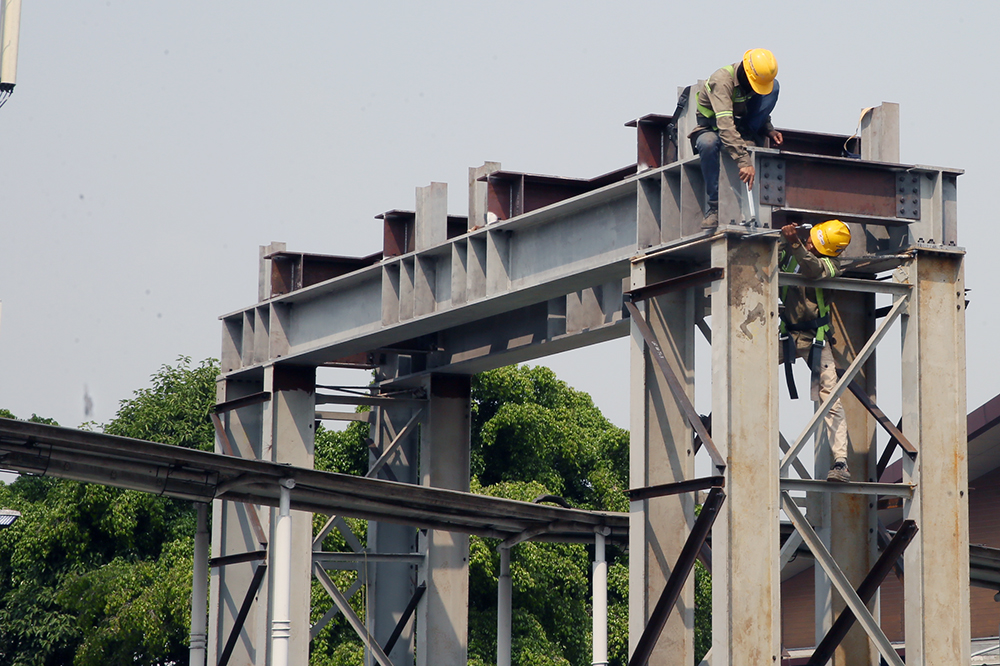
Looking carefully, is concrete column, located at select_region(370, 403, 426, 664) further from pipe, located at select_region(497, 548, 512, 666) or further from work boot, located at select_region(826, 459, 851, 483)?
work boot, located at select_region(826, 459, 851, 483)

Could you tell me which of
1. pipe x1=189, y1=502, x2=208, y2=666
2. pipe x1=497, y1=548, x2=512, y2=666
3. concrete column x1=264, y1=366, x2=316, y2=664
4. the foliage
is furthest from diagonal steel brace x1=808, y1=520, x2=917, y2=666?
the foliage

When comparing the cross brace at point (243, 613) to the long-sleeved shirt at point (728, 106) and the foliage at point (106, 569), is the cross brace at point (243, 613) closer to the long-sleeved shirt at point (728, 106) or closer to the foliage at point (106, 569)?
the long-sleeved shirt at point (728, 106)

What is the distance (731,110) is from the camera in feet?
42.8

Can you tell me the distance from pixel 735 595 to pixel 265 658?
908cm

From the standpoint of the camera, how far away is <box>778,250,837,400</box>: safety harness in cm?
1361

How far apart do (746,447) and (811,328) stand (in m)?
2.16

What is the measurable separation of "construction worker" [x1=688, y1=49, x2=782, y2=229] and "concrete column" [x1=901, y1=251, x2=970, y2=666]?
1930 mm

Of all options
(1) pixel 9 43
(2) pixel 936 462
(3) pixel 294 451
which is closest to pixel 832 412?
(2) pixel 936 462

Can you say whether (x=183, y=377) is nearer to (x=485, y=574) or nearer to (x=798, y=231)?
(x=485, y=574)


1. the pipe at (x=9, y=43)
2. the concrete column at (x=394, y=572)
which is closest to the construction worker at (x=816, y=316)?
the concrete column at (x=394, y=572)

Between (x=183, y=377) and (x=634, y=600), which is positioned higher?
(x=183, y=377)

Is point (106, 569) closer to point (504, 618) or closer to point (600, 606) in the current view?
point (504, 618)

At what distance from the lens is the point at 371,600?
821 inches

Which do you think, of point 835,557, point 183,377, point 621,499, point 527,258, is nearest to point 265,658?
point 527,258
